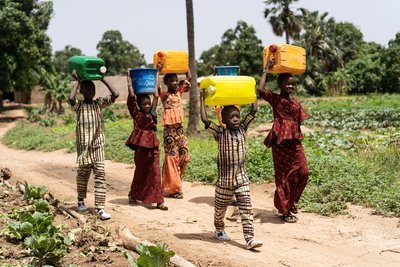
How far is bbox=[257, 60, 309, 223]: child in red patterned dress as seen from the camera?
21.0ft

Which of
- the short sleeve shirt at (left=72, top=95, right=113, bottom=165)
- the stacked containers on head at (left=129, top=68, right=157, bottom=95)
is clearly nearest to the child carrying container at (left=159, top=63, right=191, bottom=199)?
the stacked containers on head at (left=129, top=68, right=157, bottom=95)

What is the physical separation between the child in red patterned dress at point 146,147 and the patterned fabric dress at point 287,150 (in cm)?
159

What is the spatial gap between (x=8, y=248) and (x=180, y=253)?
5.63ft

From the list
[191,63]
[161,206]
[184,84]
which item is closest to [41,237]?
[161,206]

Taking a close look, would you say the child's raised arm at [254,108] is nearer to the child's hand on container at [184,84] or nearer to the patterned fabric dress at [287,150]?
the patterned fabric dress at [287,150]

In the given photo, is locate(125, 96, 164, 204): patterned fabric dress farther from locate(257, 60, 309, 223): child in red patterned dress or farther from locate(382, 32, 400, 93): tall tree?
locate(382, 32, 400, 93): tall tree

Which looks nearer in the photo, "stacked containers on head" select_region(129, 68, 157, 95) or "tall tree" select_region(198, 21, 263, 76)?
"stacked containers on head" select_region(129, 68, 157, 95)

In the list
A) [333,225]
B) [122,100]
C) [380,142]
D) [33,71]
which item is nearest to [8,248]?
[333,225]

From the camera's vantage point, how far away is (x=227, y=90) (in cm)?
502

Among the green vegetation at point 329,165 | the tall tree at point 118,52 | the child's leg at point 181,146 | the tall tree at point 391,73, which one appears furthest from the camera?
the tall tree at point 118,52

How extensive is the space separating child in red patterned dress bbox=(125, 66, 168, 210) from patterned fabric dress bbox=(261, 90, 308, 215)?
1.59 m

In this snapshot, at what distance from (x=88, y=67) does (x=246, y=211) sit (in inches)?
103

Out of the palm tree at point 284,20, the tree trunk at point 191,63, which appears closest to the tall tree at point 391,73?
the palm tree at point 284,20

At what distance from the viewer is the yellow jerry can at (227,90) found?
5.01 metres
